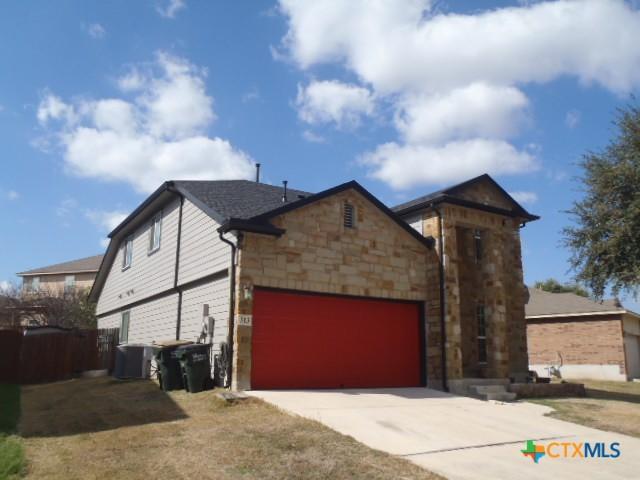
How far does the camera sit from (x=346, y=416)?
9.74 meters

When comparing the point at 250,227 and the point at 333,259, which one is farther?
the point at 333,259

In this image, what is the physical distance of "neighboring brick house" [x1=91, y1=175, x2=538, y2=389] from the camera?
12.9m

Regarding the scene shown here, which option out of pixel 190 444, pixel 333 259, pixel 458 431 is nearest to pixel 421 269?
pixel 333 259

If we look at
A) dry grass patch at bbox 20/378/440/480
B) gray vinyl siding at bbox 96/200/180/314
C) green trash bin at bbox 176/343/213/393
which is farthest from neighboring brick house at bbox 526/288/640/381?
dry grass patch at bbox 20/378/440/480

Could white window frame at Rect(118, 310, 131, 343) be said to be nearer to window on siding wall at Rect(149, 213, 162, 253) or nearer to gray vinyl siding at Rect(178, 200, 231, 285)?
window on siding wall at Rect(149, 213, 162, 253)

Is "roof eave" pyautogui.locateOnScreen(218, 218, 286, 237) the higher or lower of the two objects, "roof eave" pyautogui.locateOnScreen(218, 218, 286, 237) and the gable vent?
the lower

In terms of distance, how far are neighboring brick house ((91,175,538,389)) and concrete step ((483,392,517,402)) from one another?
4.18ft

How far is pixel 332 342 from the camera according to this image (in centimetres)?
1392

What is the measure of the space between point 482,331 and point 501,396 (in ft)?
11.0

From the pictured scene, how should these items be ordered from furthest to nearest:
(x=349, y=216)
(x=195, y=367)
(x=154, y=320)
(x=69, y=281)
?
(x=69, y=281) < (x=154, y=320) < (x=349, y=216) < (x=195, y=367)

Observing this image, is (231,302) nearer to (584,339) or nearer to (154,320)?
(154,320)

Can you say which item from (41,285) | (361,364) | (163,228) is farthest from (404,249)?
(41,285)

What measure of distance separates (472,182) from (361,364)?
7.16 meters

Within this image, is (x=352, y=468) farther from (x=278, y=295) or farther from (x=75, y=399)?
(x=75, y=399)
